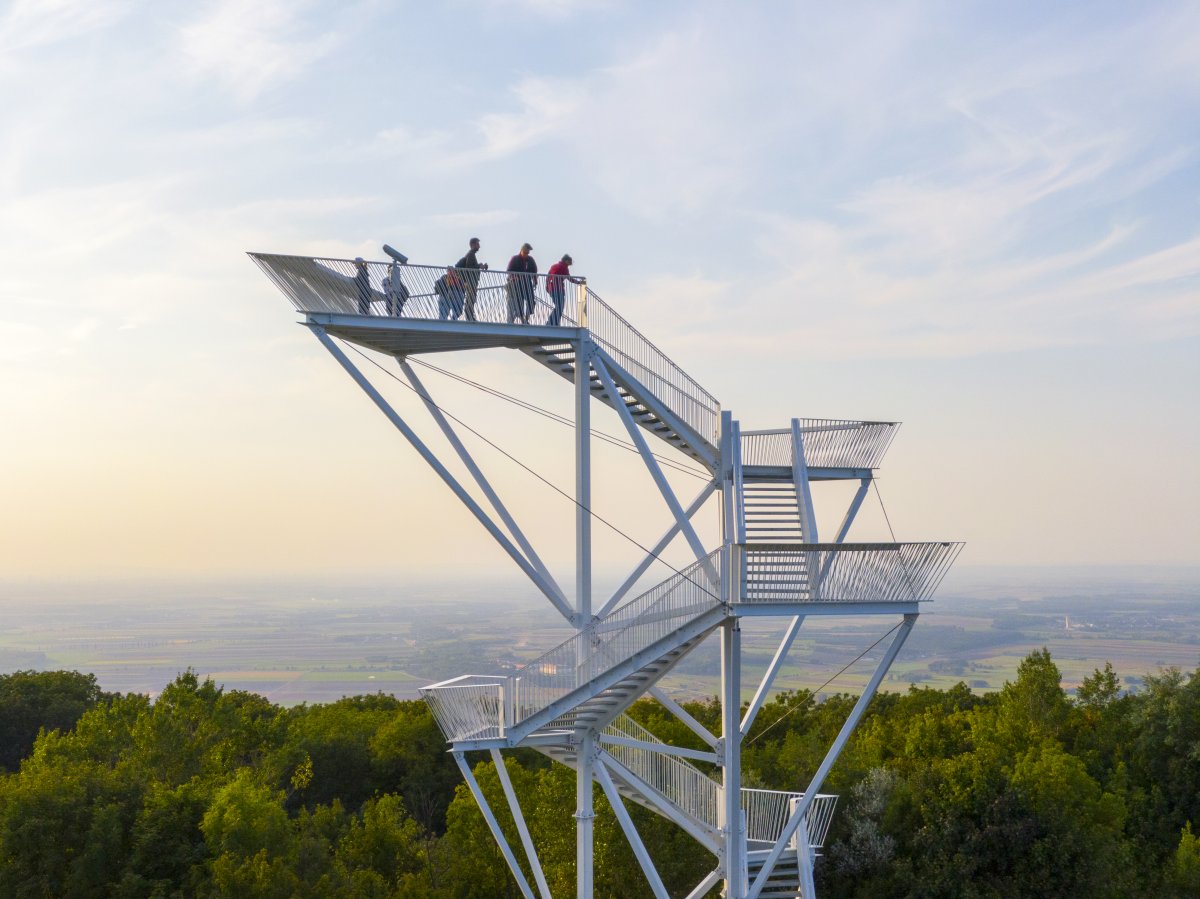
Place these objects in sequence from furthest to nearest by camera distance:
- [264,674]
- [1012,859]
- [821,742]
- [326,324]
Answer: [264,674], [821,742], [1012,859], [326,324]

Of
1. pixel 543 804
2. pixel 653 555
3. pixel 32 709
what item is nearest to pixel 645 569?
pixel 653 555

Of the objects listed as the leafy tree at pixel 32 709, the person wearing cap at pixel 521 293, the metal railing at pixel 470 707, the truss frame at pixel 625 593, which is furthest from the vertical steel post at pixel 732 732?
the leafy tree at pixel 32 709

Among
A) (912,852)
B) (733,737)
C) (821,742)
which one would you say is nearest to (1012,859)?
(912,852)

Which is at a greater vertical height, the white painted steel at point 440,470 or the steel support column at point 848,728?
the white painted steel at point 440,470

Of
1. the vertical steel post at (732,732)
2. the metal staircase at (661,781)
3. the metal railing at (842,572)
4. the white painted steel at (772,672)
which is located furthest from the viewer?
the metal staircase at (661,781)

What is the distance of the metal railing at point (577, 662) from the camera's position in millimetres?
23562

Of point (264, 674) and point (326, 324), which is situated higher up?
point (326, 324)

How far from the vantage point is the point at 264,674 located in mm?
191875

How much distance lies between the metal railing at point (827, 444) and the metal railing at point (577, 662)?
493cm

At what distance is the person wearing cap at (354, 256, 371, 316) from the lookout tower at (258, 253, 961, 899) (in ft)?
0.08

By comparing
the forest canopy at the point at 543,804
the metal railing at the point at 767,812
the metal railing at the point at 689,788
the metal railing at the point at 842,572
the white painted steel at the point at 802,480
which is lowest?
the forest canopy at the point at 543,804

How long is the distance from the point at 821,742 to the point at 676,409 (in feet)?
102

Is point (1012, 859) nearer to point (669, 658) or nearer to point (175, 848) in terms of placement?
point (669, 658)

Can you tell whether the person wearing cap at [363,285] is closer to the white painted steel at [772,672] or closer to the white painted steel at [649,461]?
the white painted steel at [649,461]
